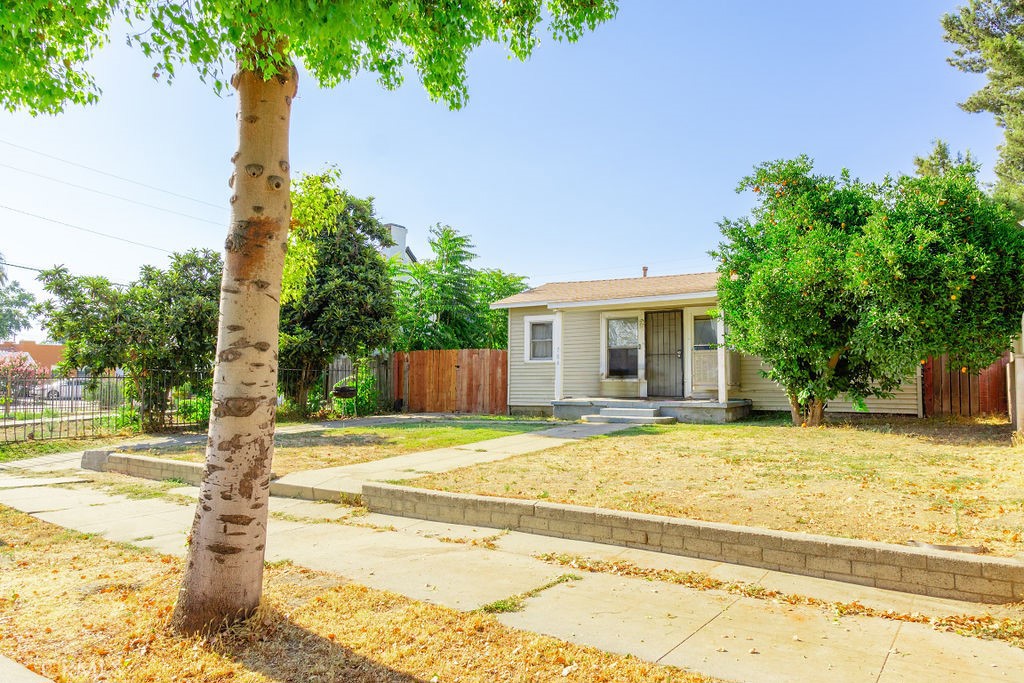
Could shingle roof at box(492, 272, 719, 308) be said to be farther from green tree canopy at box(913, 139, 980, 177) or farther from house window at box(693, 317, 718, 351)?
green tree canopy at box(913, 139, 980, 177)

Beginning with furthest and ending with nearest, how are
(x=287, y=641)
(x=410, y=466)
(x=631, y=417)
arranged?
(x=631, y=417), (x=410, y=466), (x=287, y=641)

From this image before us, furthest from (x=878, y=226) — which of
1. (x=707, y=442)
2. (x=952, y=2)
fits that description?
(x=952, y=2)

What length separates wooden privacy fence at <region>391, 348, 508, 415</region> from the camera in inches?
754

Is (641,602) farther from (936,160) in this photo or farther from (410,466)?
(936,160)

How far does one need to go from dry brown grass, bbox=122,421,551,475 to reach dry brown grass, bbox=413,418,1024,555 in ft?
7.47

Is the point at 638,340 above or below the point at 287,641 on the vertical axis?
above

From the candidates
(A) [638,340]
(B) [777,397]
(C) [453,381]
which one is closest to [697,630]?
(B) [777,397]

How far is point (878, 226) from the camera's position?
1040 cm

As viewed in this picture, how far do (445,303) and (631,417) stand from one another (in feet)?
43.4

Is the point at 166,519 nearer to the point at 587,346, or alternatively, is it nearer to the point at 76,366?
the point at 76,366

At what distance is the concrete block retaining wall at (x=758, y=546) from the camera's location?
371cm

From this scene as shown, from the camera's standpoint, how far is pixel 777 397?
1534 centimetres

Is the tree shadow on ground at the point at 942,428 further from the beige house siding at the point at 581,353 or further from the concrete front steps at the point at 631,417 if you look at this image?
the beige house siding at the point at 581,353

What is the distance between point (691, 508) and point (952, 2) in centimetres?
2264
